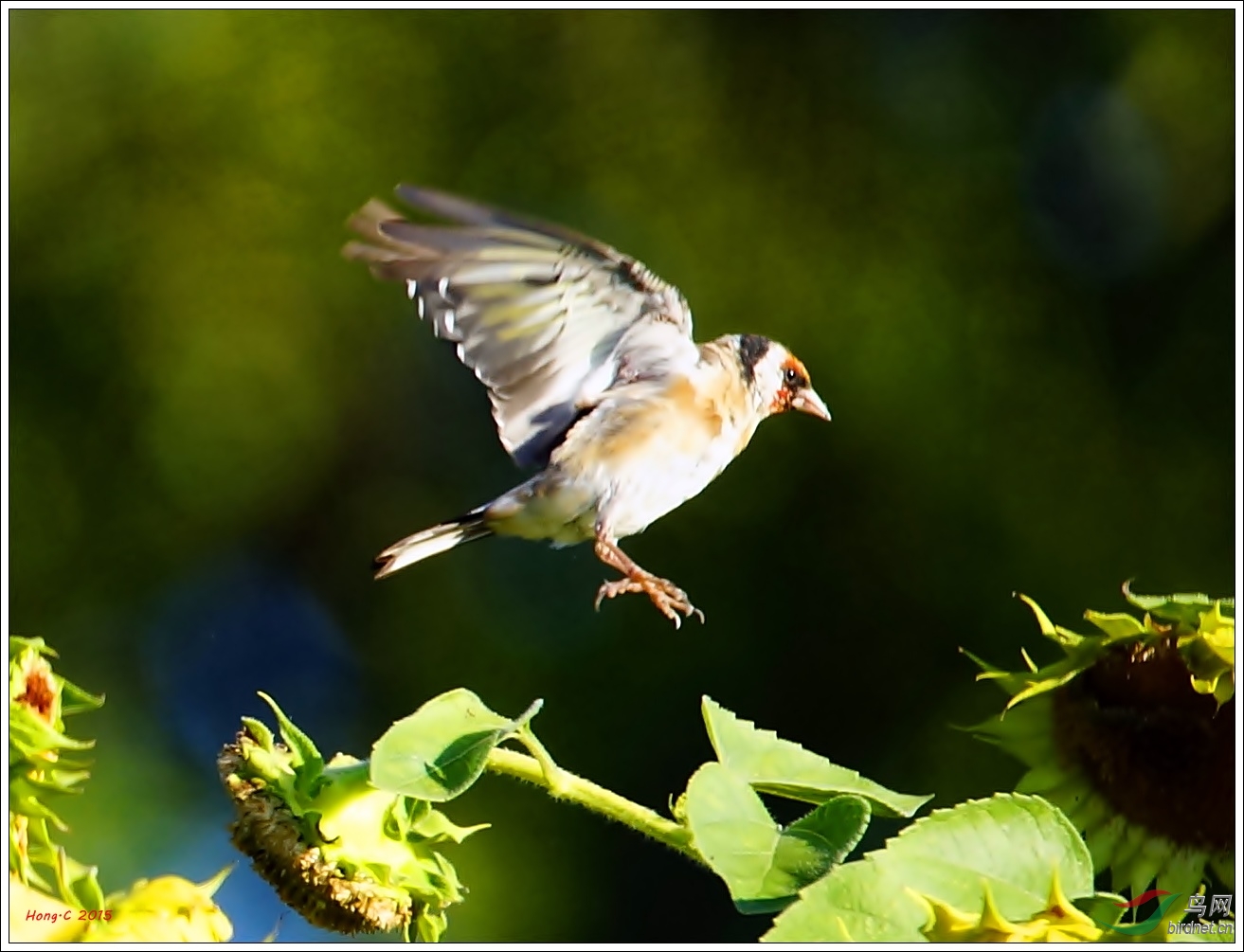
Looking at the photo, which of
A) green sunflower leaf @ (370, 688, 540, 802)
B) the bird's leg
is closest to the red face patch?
the bird's leg

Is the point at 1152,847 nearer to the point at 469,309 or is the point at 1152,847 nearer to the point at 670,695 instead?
the point at 469,309

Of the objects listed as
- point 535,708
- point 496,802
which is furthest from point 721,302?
point 535,708

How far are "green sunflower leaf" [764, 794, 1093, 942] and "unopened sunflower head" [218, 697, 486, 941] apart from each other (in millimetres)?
375

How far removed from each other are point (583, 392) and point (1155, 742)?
2.49ft

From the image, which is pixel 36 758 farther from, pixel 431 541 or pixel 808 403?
pixel 808 403

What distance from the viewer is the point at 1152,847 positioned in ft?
3.74

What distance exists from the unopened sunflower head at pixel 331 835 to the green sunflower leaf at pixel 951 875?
0.37 m

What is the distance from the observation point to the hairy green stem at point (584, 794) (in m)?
0.89

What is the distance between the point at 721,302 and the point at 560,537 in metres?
0.93

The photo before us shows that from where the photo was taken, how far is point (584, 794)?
Result: 3.05ft

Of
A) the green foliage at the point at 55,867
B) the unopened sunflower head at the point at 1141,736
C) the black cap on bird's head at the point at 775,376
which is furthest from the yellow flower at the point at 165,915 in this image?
the black cap on bird's head at the point at 775,376

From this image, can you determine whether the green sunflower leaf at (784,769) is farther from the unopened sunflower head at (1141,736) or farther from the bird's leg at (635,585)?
the bird's leg at (635,585)

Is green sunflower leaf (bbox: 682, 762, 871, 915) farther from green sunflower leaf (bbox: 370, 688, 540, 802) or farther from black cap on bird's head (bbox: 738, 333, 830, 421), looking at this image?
black cap on bird's head (bbox: 738, 333, 830, 421)

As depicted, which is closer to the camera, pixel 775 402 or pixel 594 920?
pixel 775 402
